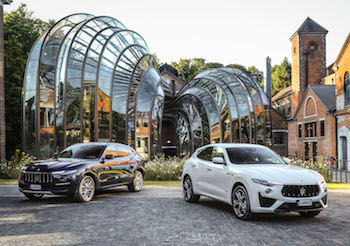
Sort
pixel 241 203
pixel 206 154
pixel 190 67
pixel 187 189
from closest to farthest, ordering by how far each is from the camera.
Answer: pixel 241 203, pixel 206 154, pixel 187 189, pixel 190 67

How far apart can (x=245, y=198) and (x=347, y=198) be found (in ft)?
17.2

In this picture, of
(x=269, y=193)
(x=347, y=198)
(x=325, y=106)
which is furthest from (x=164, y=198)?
(x=325, y=106)

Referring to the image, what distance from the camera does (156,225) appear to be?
6.96m

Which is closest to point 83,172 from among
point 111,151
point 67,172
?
point 67,172

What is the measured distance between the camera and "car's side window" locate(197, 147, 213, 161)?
31.5 feet

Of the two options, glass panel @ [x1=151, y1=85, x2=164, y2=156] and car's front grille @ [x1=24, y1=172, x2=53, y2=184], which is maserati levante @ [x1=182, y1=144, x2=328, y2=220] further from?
glass panel @ [x1=151, y1=85, x2=164, y2=156]

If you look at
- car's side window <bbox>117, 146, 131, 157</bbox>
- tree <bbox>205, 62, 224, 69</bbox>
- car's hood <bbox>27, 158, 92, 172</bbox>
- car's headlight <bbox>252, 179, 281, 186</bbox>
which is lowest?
car's headlight <bbox>252, 179, 281, 186</bbox>

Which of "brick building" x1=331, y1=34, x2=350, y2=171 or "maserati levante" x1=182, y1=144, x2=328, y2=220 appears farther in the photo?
"brick building" x1=331, y1=34, x2=350, y2=171

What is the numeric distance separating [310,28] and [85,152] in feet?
152

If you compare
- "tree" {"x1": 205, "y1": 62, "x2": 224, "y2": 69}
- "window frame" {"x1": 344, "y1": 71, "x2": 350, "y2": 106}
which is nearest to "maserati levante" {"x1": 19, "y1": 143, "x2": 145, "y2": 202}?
"window frame" {"x1": 344, "y1": 71, "x2": 350, "y2": 106}

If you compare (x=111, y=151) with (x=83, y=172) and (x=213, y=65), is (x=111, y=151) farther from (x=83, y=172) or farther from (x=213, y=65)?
(x=213, y=65)

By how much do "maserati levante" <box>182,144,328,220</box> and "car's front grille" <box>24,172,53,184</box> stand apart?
3.85 metres

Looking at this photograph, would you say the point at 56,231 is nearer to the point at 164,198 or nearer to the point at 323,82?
the point at 164,198

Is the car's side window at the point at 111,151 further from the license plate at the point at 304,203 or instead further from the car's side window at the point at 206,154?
the license plate at the point at 304,203
